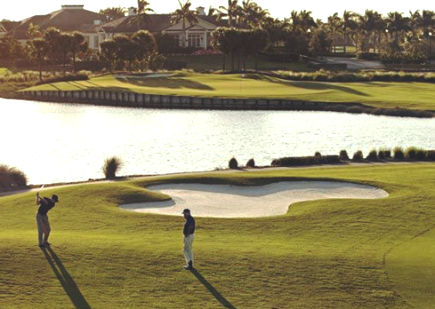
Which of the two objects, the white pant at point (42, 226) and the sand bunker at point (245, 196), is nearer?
the white pant at point (42, 226)

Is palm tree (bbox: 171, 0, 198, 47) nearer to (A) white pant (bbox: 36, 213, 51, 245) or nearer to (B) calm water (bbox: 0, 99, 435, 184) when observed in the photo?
(B) calm water (bbox: 0, 99, 435, 184)

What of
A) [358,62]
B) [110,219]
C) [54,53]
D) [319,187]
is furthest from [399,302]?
[358,62]

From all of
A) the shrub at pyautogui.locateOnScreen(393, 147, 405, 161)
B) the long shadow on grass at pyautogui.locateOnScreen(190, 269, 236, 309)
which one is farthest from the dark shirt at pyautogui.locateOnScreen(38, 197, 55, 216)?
the shrub at pyautogui.locateOnScreen(393, 147, 405, 161)

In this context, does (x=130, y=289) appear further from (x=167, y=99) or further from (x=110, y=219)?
(x=167, y=99)

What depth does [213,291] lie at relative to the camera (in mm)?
25578

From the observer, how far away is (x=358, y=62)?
17262 cm

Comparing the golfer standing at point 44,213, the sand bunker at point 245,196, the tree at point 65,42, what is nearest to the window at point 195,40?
the tree at point 65,42

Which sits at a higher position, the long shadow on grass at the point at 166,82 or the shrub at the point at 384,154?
the shrub at the point at 384,154

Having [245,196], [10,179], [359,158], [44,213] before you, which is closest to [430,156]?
→ [359,158]

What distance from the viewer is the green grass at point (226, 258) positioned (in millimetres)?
25109

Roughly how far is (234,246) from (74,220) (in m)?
7.82

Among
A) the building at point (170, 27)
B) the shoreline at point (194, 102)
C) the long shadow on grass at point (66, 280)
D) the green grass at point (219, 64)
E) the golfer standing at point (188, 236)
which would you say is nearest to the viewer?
the long shadow on grass at point (66, 280)

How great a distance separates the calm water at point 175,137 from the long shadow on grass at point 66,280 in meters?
26.9

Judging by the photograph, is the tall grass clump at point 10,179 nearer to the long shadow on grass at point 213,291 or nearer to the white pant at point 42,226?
the white pant at point 42,226
